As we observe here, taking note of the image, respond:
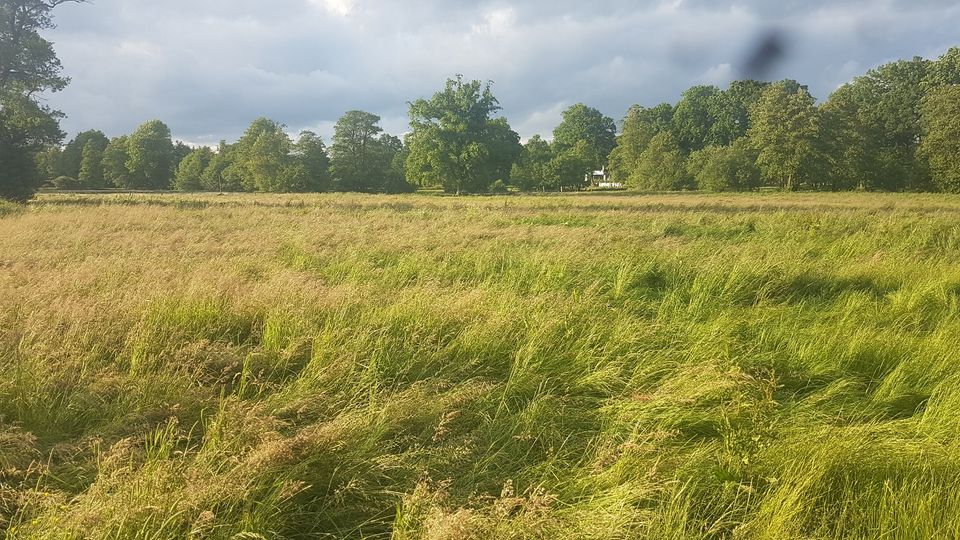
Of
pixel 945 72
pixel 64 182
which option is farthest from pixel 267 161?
pixel 945 72

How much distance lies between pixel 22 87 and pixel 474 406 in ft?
116

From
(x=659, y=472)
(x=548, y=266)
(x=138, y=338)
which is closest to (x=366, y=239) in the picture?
(x=548, y=266)

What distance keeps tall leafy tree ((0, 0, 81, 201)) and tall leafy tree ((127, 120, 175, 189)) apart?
167ft

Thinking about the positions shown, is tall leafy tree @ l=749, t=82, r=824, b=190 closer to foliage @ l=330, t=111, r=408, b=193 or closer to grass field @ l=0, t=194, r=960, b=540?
foliage @ l=330, t=111, r=408, b=193

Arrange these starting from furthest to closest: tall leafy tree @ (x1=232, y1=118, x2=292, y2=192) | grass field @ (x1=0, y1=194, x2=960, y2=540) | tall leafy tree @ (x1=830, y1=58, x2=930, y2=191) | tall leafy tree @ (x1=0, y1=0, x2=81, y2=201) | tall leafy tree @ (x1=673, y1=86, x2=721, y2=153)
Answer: tall leafy tree @ (x1=673, y1=86, x2=721, y2=153) < tall leafy tree @ (x1=232, y1=118, x2=292, y2=192) < tall leafy tree @ (x1=830, y1=58, x2=930, y2=191) < tall leafy tree @ (x1=0, y1=0, x2=81, y2=201) < grass field @ (x1=0, y1=194, x2=960, y2=540)

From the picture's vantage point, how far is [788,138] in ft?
168

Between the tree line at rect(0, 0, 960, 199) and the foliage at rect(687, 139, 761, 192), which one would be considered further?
the foliage at rect(687, 139, 761, 192)

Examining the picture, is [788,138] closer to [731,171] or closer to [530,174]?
[731,171]

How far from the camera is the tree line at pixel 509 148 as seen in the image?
87.8ft

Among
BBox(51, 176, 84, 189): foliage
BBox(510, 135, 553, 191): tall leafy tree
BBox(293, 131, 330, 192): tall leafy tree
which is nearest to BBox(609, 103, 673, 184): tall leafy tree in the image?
BBox(510, 135, 553, 191): tall leafy tree

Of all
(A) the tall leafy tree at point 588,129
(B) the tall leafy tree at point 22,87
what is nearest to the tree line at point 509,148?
(B) the tall leafy tree at point 22,87

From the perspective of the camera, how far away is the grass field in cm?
228

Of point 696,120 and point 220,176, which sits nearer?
point 220,176

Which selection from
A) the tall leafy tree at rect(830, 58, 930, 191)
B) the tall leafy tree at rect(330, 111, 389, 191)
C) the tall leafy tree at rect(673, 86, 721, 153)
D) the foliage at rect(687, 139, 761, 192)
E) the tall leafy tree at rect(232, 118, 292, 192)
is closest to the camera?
the tall leafy tree at rect(830, 58, 930, 191)
